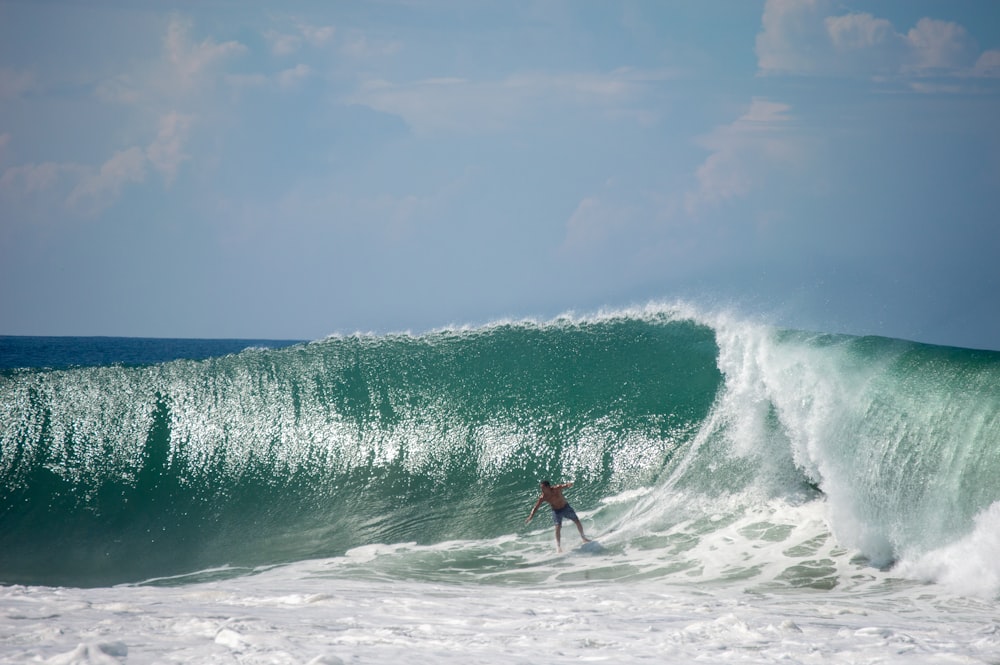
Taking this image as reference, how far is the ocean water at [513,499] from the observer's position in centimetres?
573

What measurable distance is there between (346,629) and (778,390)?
6.63 meters

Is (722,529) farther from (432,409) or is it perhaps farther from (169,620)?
(169,620)

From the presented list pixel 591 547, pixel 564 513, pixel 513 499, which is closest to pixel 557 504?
pixel 564 513

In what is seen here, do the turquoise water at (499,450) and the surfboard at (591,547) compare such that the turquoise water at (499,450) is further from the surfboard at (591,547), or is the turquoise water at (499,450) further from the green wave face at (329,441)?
the surfboard at (591,547)

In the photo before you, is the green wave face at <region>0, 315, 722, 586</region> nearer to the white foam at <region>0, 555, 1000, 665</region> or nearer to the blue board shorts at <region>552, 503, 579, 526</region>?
the blue board shorts at <region>552, 503, 579, 526</region>

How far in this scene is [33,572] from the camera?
958 cm

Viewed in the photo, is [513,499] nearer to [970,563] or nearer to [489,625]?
[489,625]

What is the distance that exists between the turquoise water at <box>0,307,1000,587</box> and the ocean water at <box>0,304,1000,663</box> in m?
0.04

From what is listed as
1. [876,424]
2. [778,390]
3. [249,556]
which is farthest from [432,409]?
[876,424]

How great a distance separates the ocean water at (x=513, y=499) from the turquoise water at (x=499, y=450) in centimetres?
4

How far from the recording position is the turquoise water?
29.0ft

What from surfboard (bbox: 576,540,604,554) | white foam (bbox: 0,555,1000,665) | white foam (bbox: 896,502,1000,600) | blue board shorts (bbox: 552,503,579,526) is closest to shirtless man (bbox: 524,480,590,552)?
blue board shorts (bbox: 552,503,579,526)

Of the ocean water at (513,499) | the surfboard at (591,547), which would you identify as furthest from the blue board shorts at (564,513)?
the surfboard at (591,547)

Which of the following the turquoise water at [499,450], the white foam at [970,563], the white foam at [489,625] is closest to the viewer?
the white foam at [489,625]
